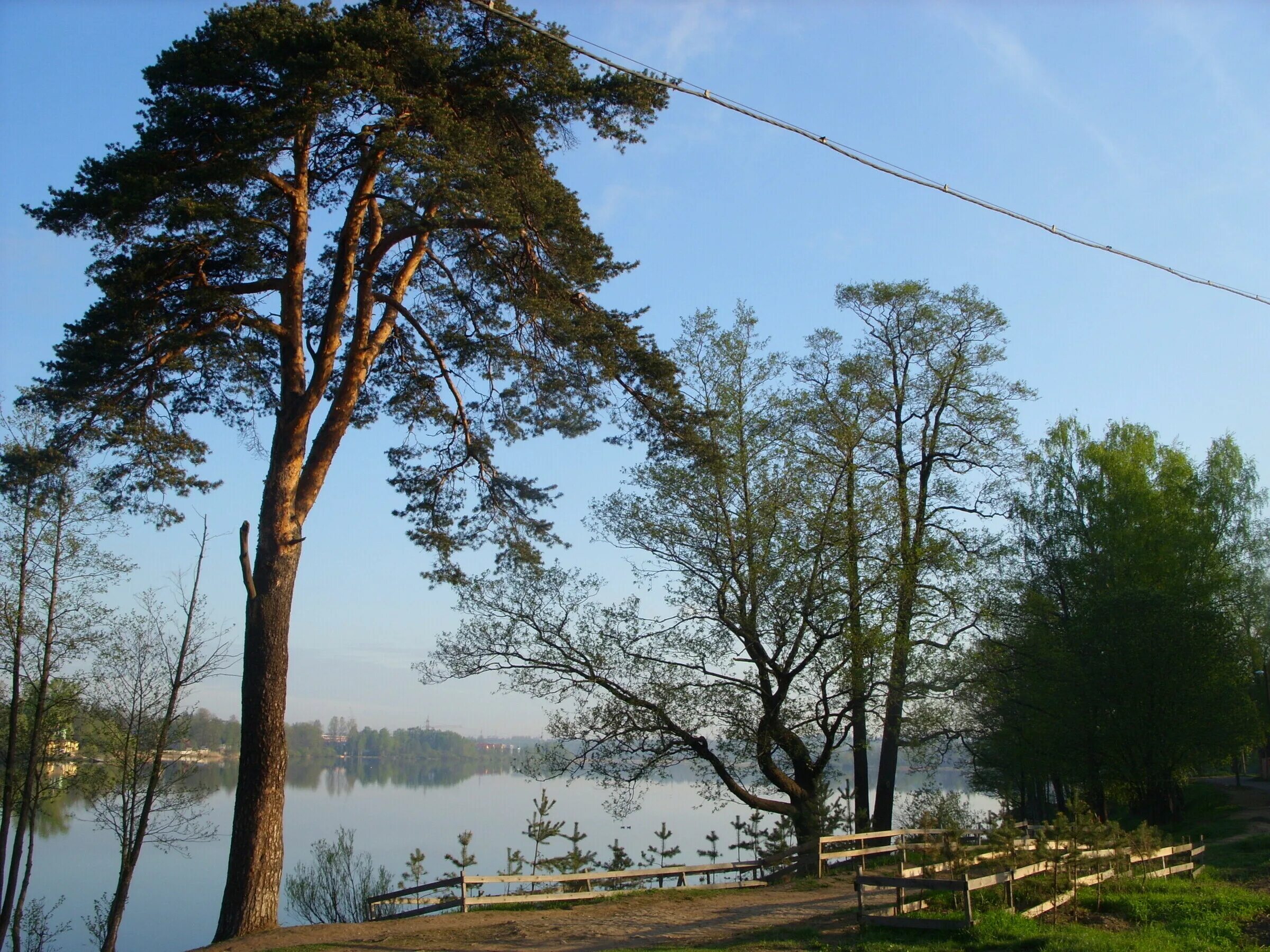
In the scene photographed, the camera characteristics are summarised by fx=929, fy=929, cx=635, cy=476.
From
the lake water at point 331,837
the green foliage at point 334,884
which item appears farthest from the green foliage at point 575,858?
the green foliage at point 334,884

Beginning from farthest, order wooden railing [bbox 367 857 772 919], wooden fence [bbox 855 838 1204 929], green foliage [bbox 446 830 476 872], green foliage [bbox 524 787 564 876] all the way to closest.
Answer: green foliage [bbox 524 787 564 876]
green foliage [bbox 446 830 476 872]
wooden railing [bbox 367 857 772 919]
wooden fence [bbox 855 838 1204 929]

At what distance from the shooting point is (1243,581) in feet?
96.0

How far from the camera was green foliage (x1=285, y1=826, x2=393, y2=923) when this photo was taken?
1577 centimetres

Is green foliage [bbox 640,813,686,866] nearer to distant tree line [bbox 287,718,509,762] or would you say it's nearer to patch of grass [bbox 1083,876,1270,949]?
patch of grass [bbox 1083,876,1270,949]

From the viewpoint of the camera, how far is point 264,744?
10.2m

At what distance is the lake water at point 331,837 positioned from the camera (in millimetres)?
19062

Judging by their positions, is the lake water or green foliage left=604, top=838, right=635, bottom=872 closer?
green foliage left=604, top=838, right=635, bottom=872

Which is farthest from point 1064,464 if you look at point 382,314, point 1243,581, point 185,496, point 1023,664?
point 185,496

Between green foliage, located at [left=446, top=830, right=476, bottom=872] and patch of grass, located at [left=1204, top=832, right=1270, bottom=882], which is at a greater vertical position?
green foliage, located at [left=446, top=830, right=476, bottom=872]

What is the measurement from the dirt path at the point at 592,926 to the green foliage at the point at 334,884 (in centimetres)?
544

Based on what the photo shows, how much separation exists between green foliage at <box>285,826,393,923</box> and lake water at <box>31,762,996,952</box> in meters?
0.74

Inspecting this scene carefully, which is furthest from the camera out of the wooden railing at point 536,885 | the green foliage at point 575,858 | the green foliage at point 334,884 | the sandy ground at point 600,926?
the green foliage at point 334,884

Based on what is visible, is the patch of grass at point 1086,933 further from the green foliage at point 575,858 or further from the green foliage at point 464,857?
the green foliage at point 575,858

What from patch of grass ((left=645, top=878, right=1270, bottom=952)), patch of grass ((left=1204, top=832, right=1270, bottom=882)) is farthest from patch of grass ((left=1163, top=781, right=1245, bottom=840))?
Answer: patch of grass ((left=645, top=878, right=1270, bottom=952))
